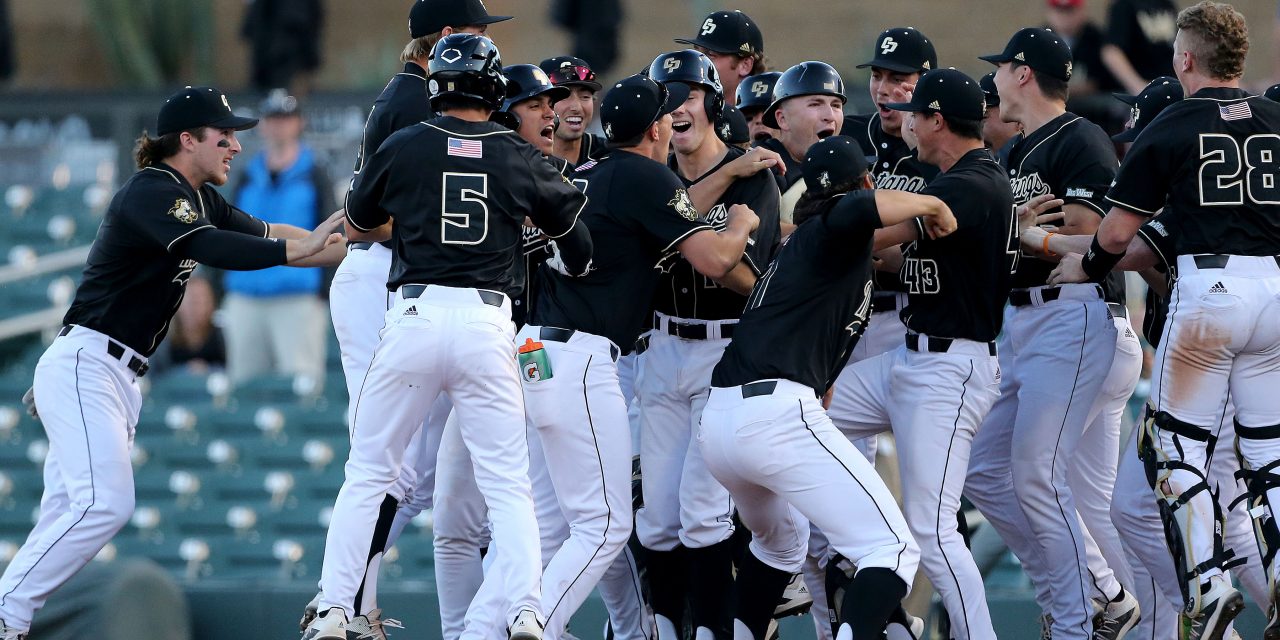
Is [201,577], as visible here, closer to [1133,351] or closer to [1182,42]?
[1133,351]

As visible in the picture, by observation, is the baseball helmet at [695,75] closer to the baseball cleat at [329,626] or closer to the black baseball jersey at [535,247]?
the black baseball jersey at [535,247]

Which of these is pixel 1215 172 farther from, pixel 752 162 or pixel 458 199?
pixel 458 199

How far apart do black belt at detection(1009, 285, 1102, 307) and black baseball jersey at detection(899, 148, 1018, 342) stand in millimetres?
511

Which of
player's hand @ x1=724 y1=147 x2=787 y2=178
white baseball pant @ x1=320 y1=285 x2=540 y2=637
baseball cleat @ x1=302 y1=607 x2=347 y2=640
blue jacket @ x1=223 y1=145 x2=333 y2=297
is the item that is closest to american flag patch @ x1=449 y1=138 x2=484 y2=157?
white baseball pant @ x1=320 y1=285 x2=540 y2=637

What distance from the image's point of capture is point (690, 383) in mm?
7109

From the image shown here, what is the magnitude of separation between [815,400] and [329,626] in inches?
71.2

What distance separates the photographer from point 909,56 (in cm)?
780

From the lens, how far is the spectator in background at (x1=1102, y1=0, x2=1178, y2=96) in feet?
34.4

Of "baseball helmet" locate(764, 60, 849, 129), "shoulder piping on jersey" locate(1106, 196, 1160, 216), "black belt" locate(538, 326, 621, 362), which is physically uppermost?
"baseball helmet" locate(764, 60, 849, 129)

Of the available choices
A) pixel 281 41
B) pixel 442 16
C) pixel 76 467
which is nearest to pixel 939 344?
pixel 442 16

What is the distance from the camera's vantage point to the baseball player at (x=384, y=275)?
22.9 feet

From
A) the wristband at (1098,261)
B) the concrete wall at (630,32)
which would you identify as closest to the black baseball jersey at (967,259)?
the wristband at (1098,261)

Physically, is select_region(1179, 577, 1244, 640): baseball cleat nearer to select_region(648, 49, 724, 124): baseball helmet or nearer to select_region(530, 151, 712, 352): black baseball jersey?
select_region(530, 151, 712, 352): black baseball jersey

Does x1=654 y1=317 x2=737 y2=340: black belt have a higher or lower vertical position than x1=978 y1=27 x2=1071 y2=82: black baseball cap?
lower
